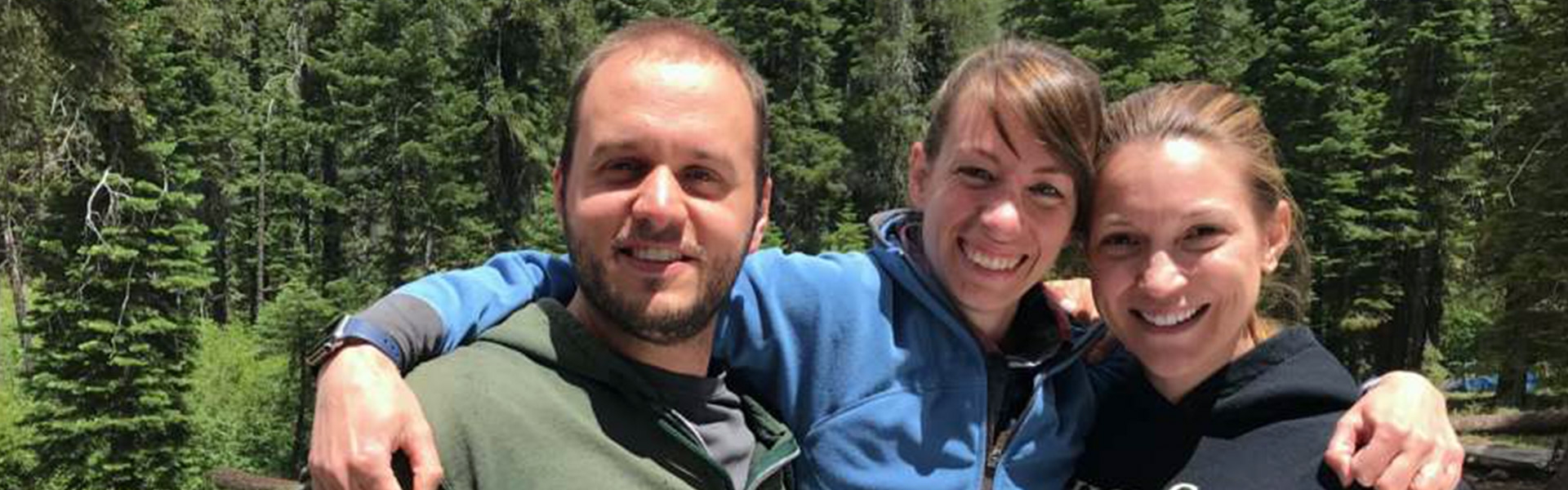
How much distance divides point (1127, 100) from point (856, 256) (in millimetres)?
690

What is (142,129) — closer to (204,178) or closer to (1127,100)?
(204,178)

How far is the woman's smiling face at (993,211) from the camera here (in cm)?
232

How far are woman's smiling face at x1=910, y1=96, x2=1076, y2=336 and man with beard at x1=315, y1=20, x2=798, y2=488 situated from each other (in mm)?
495

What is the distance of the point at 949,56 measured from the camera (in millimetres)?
27516

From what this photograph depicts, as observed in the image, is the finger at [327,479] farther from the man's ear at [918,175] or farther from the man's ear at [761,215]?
the man's ear at [918,175]

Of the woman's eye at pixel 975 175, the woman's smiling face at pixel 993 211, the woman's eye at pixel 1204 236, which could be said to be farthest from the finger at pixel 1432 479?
the woman's eye at pixel 975 175

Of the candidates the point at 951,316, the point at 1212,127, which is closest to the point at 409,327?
the point at 951,316

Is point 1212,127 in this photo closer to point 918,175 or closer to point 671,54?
point 918,175

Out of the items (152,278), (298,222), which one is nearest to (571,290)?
(152,278)

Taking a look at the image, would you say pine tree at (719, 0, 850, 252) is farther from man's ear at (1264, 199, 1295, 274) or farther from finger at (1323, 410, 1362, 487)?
finger at (1323, 410, 1362, 487)

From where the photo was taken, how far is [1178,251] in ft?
7.46

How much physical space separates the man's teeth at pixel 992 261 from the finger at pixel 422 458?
1.14 meters

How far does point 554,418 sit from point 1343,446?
1423mm

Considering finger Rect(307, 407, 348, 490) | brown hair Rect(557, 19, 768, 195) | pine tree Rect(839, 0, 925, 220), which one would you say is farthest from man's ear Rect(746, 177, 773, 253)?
pine tree Rect(839, 0, 925, 220)
